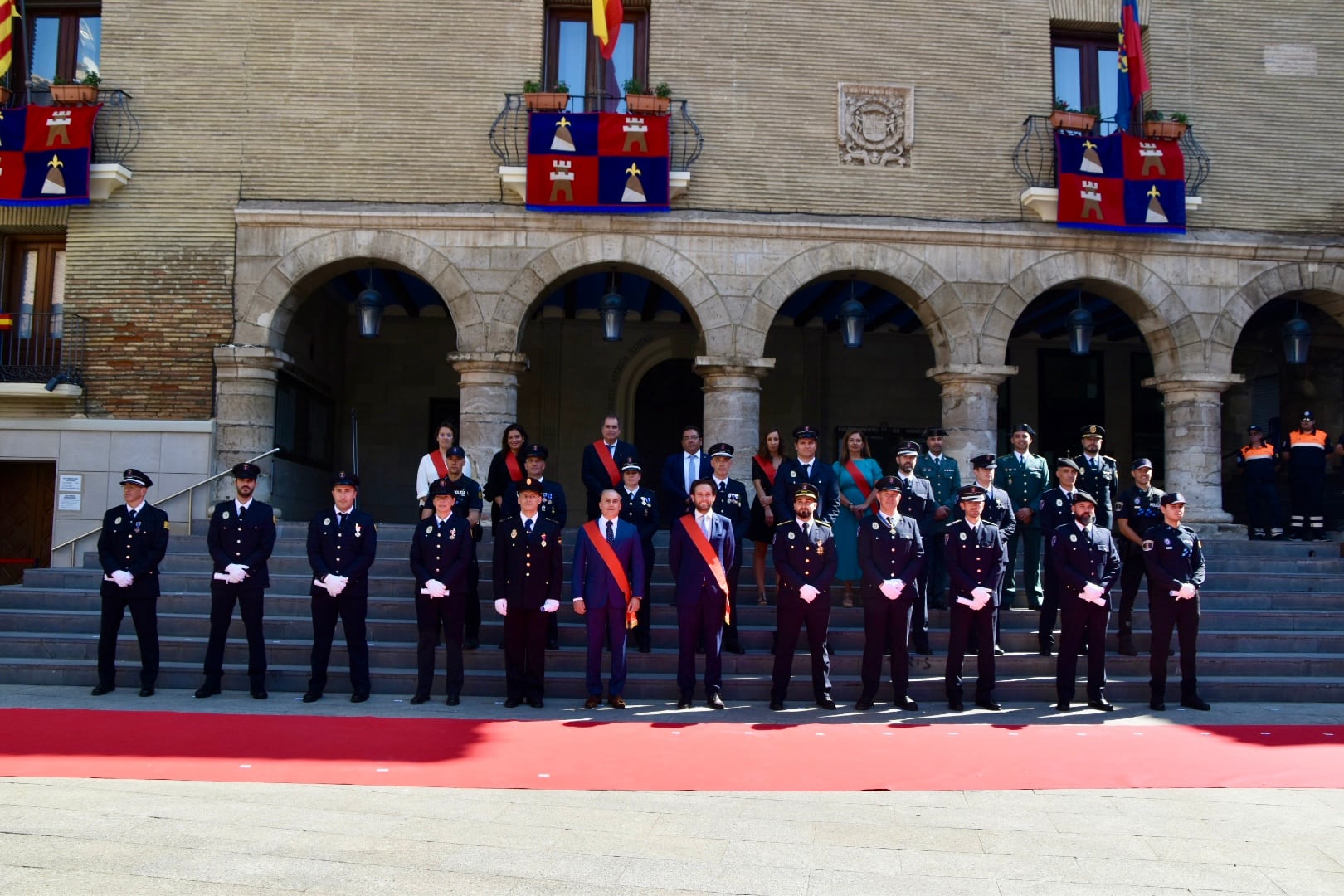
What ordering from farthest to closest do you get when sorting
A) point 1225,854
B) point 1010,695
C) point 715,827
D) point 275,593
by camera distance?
point 275,593 < point 1010,695 < point 715,827 < point 1225,854

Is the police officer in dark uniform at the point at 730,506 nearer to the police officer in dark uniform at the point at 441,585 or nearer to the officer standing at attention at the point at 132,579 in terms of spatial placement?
the police officer in dark uniform at the point at 441,585

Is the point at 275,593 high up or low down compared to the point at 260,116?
down

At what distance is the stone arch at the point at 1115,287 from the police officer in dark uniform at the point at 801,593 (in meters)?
5.74

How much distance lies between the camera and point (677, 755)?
695 centimetres

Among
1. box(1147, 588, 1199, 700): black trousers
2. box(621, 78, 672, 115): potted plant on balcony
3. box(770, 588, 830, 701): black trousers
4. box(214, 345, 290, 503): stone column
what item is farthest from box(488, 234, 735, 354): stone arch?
box(1147, 588, 1199, 700): black trousers

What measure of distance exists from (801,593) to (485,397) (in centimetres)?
579

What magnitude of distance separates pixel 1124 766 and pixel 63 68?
45.7ft

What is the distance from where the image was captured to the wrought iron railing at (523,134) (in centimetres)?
1331

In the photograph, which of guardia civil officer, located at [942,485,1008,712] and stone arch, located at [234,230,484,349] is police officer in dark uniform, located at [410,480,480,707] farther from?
stone arch, located at [234,230,484,349]

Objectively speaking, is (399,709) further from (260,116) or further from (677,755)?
(260,116)

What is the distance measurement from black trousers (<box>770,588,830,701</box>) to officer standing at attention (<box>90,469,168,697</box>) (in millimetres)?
4937

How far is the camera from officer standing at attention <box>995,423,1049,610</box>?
10.4m

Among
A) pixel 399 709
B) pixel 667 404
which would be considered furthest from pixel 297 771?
pixel 667 404

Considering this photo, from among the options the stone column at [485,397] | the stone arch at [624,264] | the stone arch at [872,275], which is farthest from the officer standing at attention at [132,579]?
the stone arch at [872,275]
